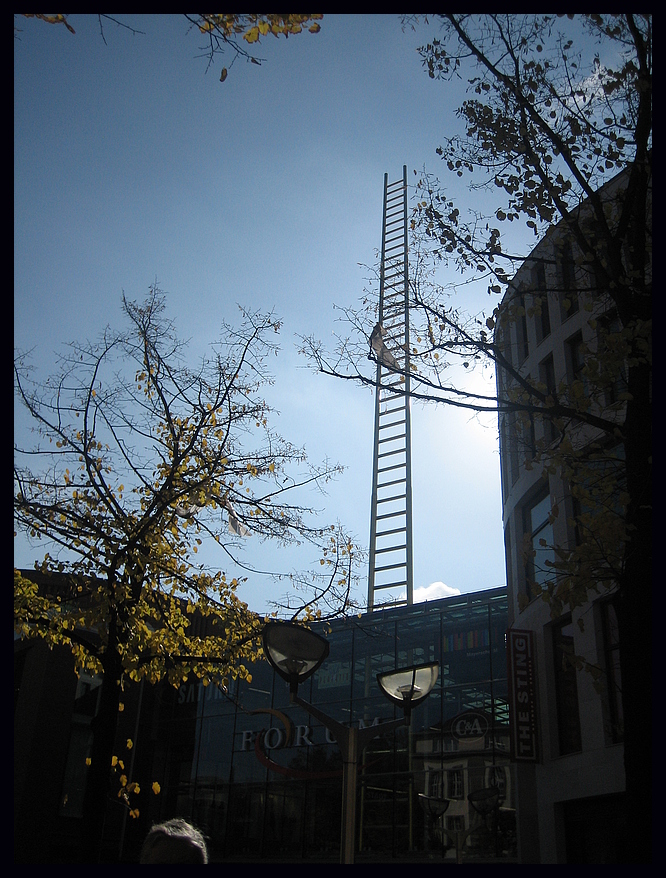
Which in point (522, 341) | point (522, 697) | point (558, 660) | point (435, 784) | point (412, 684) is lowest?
point (435, 784)

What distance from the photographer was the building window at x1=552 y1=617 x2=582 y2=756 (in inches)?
607

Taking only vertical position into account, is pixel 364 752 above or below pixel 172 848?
above

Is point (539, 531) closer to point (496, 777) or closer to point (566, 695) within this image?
point (566, 695)

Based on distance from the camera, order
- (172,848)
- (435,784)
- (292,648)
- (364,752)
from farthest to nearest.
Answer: (364,752)
(435,784)
(292,648)
(172,848)

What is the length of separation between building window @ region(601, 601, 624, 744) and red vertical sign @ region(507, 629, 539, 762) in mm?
2609

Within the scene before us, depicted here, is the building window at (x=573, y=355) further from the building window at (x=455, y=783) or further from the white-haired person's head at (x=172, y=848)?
the white-haired person's head at (x=172, y=848)

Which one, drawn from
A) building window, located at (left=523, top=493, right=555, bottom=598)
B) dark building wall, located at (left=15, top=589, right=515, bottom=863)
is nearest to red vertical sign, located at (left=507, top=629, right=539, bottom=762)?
building window, located at (left=523, top=493, right=555, bottom=598)

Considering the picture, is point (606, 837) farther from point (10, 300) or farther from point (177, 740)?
point (177, 740)

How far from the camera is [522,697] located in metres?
16.7

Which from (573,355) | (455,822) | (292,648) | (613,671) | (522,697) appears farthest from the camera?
(455,822)

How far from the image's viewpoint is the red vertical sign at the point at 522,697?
52.6ft

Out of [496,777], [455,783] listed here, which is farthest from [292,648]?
[455,783]

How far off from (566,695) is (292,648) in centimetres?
1114

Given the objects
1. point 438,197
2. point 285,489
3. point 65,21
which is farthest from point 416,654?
point 65,21
